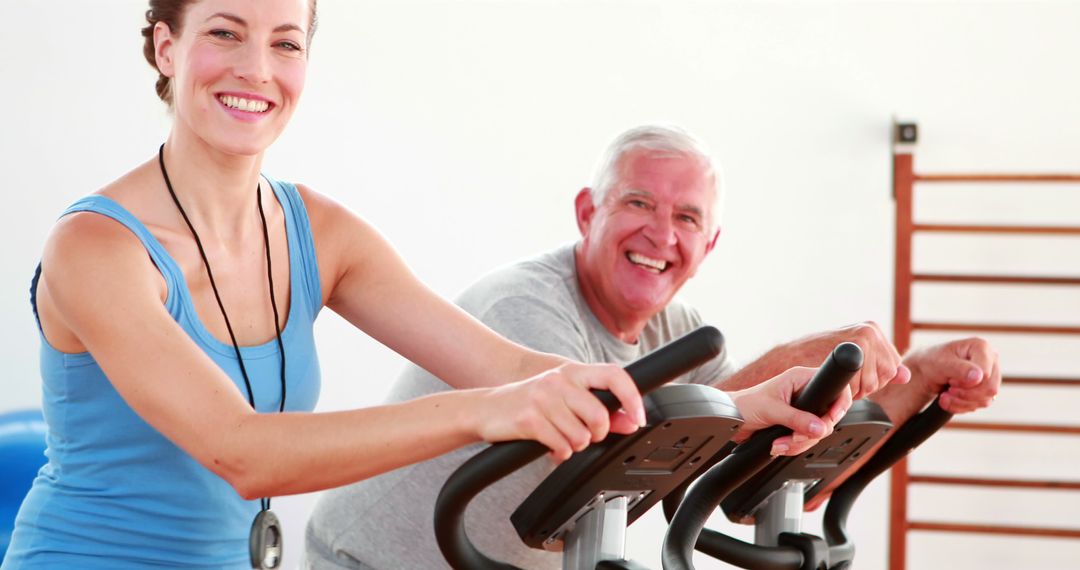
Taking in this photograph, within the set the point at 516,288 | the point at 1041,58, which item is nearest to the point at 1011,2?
the point at 1041,58

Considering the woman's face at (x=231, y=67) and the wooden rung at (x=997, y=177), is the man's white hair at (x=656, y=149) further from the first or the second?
the wooden rung at (x=997, y=177)

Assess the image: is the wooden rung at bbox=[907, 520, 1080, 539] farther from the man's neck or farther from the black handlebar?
the black handlebar

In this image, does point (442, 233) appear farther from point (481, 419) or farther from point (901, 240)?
point (481, 419)

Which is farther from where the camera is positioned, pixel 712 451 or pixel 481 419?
pixel 712 451

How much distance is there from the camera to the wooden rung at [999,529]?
14.4 feet

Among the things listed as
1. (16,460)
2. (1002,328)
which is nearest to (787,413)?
(16,460)

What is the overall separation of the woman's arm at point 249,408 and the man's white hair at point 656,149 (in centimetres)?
116

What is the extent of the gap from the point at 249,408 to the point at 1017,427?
3.89 metres

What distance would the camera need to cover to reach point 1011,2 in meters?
4.54

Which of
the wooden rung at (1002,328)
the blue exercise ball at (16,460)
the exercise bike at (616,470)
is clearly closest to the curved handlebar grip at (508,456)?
the exercise bike at (616,470)

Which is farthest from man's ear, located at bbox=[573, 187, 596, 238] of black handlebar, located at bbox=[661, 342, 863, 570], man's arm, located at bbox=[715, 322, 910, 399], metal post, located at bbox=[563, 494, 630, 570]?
metal post, located at bbox=[563, 494, 630, 570]

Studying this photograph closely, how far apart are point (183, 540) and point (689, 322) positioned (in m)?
1.28

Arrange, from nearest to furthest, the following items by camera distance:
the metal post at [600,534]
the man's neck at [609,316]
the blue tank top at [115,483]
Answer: the metal post at [600,534] → the blue tank top at [115,483] → the man's neck at [609,316]

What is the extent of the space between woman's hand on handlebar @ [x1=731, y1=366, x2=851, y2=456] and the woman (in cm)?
1
